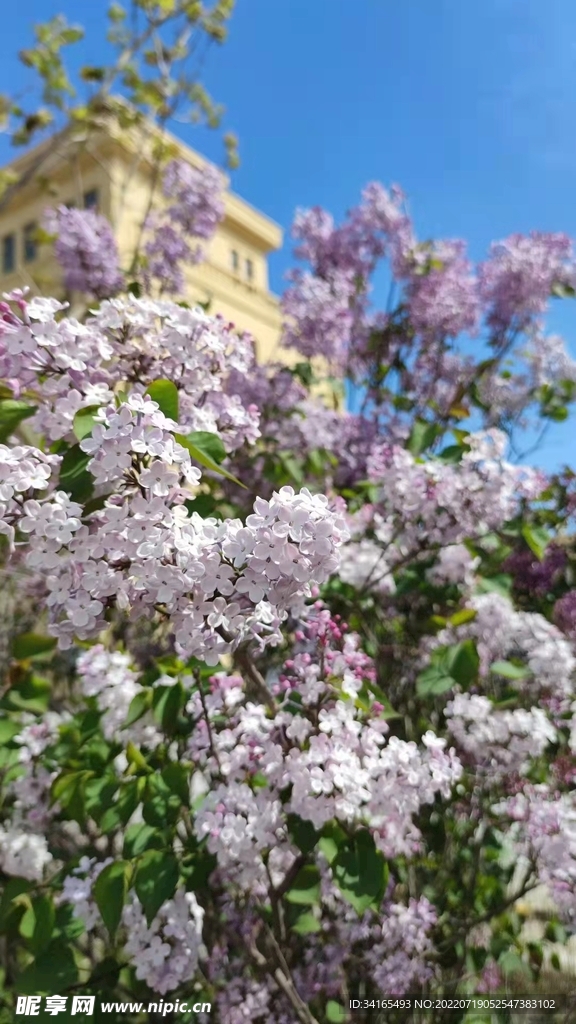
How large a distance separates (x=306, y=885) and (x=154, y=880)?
1.33 ft

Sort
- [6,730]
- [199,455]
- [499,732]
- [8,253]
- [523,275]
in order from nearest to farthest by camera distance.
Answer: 1. [199,455]
2. [6,730]
3. [499,732]
4. [523,275]
5. [8,253]

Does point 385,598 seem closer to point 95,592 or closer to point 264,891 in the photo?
point 264,891

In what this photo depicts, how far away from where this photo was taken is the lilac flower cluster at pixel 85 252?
3395 millimetres

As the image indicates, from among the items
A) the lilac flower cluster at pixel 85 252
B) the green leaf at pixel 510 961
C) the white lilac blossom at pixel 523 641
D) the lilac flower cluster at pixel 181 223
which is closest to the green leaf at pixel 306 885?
the white lilac blossom at pixel 523 641

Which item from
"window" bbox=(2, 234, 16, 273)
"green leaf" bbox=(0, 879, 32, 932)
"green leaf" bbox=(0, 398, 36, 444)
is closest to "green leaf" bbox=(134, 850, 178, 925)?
"green leaf" bbox=(0, 879, 32, 932)

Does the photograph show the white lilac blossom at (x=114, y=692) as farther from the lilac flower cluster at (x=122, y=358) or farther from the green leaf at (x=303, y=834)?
the lilac flower cluster at (x=122, y=358)

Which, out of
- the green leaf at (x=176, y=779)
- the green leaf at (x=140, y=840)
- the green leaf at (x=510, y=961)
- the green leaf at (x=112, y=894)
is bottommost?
the green leaf at (x=510, y=961)

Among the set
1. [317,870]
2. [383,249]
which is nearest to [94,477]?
[317,870]

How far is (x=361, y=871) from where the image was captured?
4.82 feet

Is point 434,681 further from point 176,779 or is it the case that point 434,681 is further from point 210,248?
point 210,248

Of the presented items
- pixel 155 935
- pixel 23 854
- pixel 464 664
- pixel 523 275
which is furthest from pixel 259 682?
pixel 523 275

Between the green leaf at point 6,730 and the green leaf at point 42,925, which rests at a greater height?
the green leaf at point 6,730

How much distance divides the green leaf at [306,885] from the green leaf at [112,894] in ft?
1.34

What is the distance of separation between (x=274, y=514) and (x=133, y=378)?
2.16 ft
